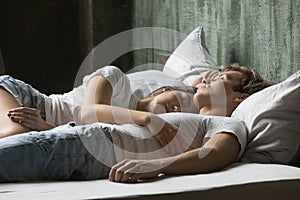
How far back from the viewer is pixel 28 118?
2.10m

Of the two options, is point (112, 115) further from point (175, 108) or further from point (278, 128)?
point (278, 128)

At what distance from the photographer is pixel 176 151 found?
191 centimetres

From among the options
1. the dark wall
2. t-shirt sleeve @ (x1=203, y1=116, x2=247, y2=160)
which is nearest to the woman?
t-shirt sleeve @ (x1=203, y1=116, x2=247, y2=160)

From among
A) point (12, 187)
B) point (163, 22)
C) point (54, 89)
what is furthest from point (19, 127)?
point (54, 89)

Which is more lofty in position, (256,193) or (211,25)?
(211,25)

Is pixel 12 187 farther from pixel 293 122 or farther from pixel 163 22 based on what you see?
pixel 163 22

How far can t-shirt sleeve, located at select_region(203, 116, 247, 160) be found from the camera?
1857 mm

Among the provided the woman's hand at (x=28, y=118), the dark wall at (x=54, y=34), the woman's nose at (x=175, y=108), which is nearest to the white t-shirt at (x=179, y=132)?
the woman's nose at (x=175, y=108)

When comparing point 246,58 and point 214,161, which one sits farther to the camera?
point 246,58

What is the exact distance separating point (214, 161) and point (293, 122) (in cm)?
29

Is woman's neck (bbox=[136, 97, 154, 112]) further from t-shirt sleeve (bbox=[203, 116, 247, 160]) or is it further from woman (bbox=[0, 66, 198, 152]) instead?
t-shirt sleeve (bbox=[203, 116, 247, 160])

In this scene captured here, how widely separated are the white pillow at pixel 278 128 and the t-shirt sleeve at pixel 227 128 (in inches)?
1.5

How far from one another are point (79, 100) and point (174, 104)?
0.38 meters

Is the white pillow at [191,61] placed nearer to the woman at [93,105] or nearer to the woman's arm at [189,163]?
the woman at [93,105]
